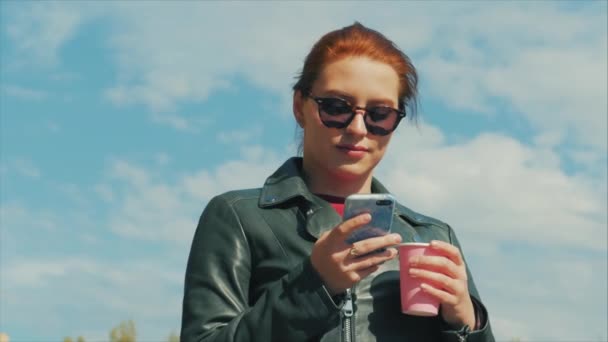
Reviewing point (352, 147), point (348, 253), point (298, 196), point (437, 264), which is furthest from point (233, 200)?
point (437, 264)

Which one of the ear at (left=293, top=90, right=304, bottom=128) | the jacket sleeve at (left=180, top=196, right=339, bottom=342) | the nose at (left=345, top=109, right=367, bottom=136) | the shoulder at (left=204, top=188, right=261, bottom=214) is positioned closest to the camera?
the jacket sleeve at (left=180, top=196, right=339, bottom=342)

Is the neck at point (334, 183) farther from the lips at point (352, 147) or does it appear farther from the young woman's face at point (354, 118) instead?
the lips at point (352, 147)

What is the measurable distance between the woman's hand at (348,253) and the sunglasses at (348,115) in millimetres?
768

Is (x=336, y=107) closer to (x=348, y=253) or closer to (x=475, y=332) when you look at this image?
(x=348, y=253)

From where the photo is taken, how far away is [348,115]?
4617 millimetres

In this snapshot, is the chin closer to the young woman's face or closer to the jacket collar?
the young woman's face

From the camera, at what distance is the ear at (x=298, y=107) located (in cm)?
493

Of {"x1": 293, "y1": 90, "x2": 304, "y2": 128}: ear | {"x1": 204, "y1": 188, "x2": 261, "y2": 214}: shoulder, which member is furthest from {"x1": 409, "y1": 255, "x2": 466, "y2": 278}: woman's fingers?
{"x1": 293, "y1": 90, "x2": 304, "y2": 128}: ear

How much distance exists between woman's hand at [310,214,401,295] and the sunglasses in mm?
768

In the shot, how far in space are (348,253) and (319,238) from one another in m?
0.37

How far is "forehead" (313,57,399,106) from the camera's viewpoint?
466 cm

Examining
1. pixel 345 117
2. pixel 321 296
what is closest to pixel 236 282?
pixel 321 296

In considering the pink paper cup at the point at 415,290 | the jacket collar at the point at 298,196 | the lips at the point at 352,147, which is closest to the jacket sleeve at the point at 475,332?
the pink paper cup at the point at 415,290

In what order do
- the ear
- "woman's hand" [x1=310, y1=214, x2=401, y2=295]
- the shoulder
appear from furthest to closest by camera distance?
the ear < the shoulder < "woman's hand" [x1=310, y1=214, x2=401, y2=295]
